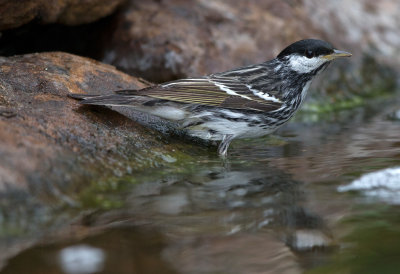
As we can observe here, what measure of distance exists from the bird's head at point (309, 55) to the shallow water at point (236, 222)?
3.67 feet

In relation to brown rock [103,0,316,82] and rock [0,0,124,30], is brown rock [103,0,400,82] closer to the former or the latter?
brown rock [103,0,316,82]

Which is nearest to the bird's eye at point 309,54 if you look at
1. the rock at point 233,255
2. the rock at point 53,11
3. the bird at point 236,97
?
the bird at point 236,97

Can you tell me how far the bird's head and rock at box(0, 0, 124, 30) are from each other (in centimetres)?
237

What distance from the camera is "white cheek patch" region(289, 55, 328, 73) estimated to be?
5.64 metres

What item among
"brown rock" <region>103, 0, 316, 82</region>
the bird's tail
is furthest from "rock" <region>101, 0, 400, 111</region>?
the bird's tail

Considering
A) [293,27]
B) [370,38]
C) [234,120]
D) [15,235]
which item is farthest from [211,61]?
[15,235]

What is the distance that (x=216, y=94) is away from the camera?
5.25 metres

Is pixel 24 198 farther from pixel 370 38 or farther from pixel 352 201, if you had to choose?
pixel 370 38

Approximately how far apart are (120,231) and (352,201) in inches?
59.7

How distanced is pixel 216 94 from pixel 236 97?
8.3 inches

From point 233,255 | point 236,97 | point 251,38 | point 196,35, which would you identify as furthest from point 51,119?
point 251,38

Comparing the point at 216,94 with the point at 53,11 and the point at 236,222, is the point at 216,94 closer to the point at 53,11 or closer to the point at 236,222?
the point at 53,11

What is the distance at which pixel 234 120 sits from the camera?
5.25 m

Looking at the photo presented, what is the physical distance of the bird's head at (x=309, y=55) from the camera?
554cm
